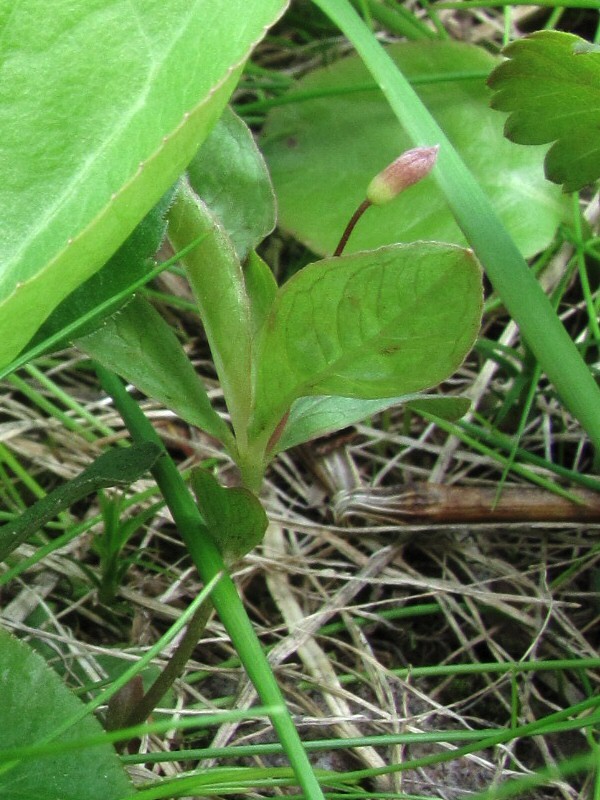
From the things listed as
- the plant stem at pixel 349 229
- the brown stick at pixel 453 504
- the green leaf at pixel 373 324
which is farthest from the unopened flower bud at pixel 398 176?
the brown stick at pixel 453 504

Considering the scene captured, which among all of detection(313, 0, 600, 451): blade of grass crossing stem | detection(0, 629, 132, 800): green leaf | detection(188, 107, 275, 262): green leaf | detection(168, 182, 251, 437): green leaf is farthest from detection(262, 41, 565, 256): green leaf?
detection(0, 629, 132, 800): green leaf

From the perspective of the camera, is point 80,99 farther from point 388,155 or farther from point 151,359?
point 388,155

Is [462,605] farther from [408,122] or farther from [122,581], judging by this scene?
[408,122]

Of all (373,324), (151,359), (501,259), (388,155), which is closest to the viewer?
(373,324)

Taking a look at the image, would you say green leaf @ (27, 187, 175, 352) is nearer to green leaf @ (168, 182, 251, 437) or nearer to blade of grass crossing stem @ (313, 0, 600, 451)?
green leaf @ (168, 182, 251, 437)

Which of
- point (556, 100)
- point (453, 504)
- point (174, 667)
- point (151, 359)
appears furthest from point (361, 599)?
point (556, 100)

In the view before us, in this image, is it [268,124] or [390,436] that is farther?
[268,124]

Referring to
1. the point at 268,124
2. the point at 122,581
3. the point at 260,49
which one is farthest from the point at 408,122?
the point at 260,49
